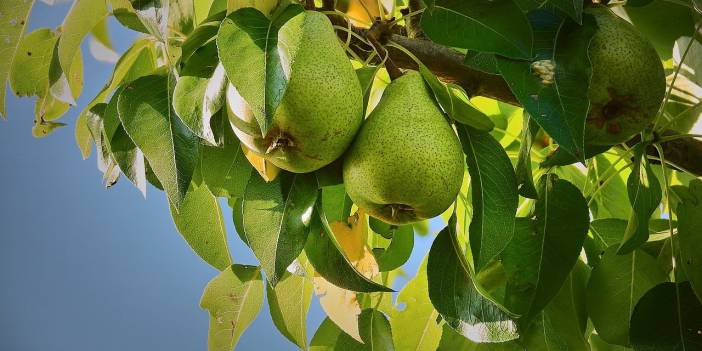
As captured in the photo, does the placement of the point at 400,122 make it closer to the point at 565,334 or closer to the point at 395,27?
the point at 395,27

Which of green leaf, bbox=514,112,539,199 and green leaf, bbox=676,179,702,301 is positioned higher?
green leaf, bbox=514,112,539,199

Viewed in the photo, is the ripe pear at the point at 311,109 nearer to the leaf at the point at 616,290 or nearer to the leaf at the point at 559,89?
the leaf at the point at 559,89

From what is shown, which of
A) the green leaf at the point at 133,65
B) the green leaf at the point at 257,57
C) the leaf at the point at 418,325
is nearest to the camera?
the green leaf at the point at 257,57

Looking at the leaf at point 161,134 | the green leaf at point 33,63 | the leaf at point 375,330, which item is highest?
the leaf at point 161,134

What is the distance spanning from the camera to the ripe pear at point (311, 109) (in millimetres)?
455

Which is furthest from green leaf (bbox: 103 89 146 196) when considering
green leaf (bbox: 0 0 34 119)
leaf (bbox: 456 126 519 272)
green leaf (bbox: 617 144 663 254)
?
green leaf (bbox: 617 144 663 254)

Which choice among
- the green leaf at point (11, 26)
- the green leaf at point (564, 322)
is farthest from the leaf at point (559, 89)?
the green leaf at point (11, 26)

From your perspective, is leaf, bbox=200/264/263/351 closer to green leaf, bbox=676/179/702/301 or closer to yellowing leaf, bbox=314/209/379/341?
yellowing leaf, bbox=314/209/379/341

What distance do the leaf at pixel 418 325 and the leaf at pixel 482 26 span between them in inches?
11.7

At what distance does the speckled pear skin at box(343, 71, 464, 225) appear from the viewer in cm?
48

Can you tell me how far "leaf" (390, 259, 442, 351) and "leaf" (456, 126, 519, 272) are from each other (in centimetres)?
23

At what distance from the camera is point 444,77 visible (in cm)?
62

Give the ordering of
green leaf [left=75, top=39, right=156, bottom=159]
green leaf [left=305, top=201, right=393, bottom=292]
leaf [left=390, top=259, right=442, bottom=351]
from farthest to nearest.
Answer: leaf [left=390, top=259, right=442, bottom=351]
green leaf [left=75, top=39, right=156, bottom=159]
green leaf [left=305, top=201, right=393, bottom=292]

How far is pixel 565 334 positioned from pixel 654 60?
0.76 feet
